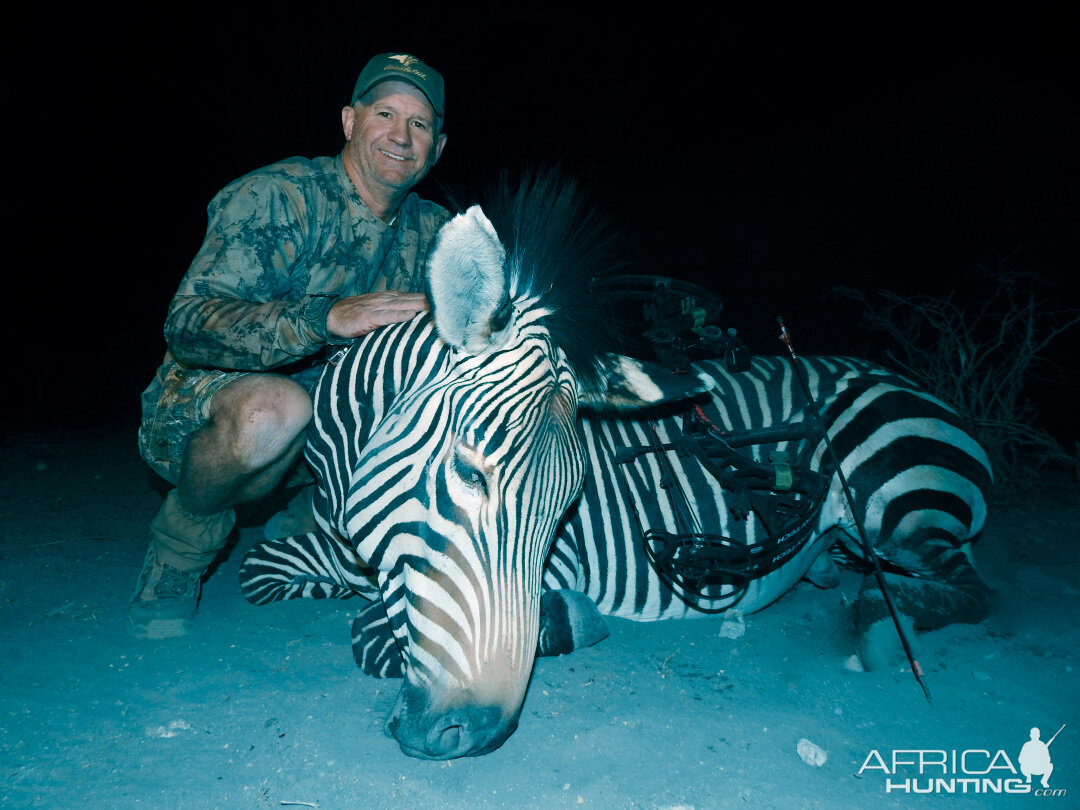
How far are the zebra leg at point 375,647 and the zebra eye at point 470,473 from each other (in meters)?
0.95

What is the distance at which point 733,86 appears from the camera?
1374 centimetres

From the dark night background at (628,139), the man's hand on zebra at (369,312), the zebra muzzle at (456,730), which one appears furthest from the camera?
the dark night background at (628,139)

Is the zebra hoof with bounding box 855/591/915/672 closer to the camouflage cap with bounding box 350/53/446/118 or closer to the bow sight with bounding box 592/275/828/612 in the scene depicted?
the bow sight with bounding box 592/275/828/612

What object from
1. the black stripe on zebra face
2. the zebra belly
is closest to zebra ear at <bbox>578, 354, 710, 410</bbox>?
the black stripe on zebra face

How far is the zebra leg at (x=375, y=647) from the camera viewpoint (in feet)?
7.61

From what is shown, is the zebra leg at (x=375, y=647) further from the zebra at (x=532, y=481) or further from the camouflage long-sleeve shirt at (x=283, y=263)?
the camouflage long-sleeve shirt at (x=283, y=263)

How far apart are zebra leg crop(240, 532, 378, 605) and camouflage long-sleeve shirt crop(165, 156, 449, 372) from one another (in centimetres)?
93

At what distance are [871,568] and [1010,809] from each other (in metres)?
1.19

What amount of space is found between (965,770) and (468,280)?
2.07 m

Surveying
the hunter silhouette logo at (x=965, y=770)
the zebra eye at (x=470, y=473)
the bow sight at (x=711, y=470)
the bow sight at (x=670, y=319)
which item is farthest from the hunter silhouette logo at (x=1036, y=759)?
the zebra eye at (x=470, y=473)

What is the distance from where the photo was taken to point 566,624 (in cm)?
255

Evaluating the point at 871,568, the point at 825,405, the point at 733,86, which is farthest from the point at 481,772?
the point at 733,86

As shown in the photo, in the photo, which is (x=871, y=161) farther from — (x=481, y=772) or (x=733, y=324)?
(x=481, y=772)

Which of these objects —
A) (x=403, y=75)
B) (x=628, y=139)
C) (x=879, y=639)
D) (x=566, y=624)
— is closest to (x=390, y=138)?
(x=403, y=75)
